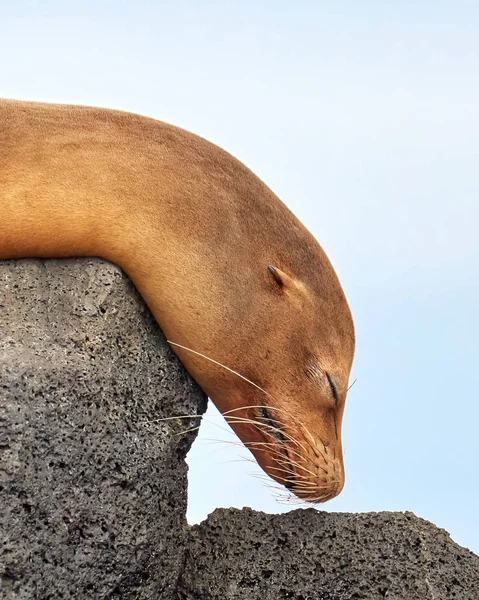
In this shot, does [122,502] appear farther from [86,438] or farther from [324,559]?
[324,559]

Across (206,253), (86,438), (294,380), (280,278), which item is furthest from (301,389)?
(86,438)

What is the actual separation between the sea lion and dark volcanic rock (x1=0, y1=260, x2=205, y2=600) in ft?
0.49

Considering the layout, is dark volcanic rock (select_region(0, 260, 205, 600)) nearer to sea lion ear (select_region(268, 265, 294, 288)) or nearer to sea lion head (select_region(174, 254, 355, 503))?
sea lion head (select_region(174, 254, 355, 503))

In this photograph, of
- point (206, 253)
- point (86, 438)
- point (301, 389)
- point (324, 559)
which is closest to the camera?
point (86, 438)

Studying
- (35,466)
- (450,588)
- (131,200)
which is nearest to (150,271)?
(131,200)

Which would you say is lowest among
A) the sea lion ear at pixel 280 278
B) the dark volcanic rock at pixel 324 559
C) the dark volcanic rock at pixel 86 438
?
the dark volcanic rock at pixel 324 559

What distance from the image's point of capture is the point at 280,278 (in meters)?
4.65

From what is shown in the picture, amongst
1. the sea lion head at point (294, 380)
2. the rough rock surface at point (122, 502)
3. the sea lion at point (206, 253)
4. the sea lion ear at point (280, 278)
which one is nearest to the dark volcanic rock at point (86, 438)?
the rough rock surface at point (122, 502)

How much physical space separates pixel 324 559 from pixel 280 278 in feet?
4.70

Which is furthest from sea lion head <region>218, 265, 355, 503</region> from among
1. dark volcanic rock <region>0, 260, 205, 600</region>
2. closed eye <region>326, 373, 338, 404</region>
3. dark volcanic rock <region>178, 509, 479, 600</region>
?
dark volcanic rock <region>0, 260, 205, 600</region>

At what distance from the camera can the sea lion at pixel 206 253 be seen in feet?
14.9

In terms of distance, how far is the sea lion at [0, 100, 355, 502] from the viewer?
4.54 metres

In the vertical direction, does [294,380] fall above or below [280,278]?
below

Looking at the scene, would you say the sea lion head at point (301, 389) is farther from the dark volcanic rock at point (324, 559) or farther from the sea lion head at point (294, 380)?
the dark volcanic rock at point (324, 559)
